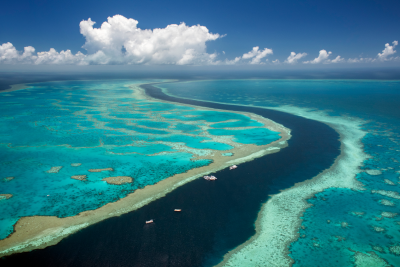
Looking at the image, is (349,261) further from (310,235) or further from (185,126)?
(185,126)

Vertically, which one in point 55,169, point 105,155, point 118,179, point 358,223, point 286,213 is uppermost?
point 105,155

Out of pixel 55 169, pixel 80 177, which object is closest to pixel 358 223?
pixel 80 177

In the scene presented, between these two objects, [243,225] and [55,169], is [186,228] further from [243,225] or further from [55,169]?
[55,169]

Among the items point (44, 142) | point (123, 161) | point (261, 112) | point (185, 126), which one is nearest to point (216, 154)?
point (123, 161)

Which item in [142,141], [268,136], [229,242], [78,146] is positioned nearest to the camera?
[229,242]

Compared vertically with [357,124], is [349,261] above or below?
below

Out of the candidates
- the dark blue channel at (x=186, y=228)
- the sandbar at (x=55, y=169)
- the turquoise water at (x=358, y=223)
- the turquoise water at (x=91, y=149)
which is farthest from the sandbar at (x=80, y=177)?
the turquoise water at (x=358, y=223)

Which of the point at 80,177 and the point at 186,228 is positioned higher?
the point at 80,177

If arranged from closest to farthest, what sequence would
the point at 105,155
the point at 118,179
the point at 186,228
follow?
the point at 186,228, the point at 118,179, the point at 105,155
